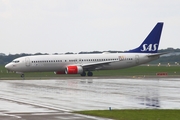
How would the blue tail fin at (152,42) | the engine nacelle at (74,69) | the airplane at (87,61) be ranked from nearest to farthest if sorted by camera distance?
the engine nacelle at (74,69)
the airplane at (87,61)
the blue tail fin at (152,42)

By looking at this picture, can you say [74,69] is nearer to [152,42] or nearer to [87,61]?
[87,61]

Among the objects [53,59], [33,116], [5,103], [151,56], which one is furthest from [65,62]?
[33,116]

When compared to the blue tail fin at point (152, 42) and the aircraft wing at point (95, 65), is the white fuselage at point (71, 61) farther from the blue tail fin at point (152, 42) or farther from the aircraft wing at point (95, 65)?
the blue tail fin at point (152, 42)

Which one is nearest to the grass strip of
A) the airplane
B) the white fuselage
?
the airplane

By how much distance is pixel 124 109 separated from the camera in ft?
75.3

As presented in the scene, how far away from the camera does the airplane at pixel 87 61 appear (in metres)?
64.2

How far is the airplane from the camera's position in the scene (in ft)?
211

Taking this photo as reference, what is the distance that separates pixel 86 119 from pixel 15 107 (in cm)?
599

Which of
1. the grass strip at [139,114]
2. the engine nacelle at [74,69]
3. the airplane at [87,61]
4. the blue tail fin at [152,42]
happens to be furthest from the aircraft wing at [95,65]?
the grass strip at [139,114]

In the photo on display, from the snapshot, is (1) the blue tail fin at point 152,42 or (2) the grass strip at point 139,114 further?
Answer: (1) the blue tail fin at point 152,42

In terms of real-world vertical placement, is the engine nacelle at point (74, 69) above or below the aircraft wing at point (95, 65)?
below

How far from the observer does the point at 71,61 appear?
216ft

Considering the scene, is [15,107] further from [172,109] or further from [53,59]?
[53,59]

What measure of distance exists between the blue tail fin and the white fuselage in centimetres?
118
